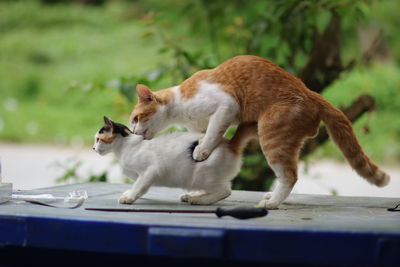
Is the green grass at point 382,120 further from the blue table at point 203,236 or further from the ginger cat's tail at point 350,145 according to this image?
the blue table at point 203,236

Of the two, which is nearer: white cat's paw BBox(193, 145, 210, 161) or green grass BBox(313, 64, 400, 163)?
white cat's paw BBox(193, 145, 210, 161)

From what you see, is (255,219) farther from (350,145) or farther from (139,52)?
(139,52)

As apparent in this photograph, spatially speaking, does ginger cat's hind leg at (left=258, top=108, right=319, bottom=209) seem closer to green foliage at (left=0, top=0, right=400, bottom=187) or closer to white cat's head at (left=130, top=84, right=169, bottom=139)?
white cat's head at (left=130, top=84, right=169, bottom=139)

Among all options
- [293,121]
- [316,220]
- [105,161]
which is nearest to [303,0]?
[293,121]

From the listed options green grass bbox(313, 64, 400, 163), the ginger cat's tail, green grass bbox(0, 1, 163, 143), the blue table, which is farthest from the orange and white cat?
green grass bbox(0, 1, 163, 143)

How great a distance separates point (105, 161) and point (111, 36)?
1750 millimetres

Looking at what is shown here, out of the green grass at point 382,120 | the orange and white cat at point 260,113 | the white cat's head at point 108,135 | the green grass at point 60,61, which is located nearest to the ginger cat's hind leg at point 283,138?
the orange and white cat at point 260,113

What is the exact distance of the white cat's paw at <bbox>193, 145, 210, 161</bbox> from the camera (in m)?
1.27

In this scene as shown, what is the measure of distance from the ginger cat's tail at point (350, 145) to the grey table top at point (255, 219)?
80 millimetres

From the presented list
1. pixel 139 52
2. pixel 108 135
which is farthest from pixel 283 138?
pixel 139 52

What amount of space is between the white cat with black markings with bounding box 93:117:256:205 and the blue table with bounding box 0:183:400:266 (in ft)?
0.26

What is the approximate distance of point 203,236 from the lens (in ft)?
3.09

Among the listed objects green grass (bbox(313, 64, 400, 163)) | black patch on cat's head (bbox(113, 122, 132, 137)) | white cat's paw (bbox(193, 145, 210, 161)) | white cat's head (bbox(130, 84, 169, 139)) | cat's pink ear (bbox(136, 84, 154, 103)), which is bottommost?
green grass (bbox(313, 64, 400, 163))

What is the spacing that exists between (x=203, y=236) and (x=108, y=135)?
50 centimetres
